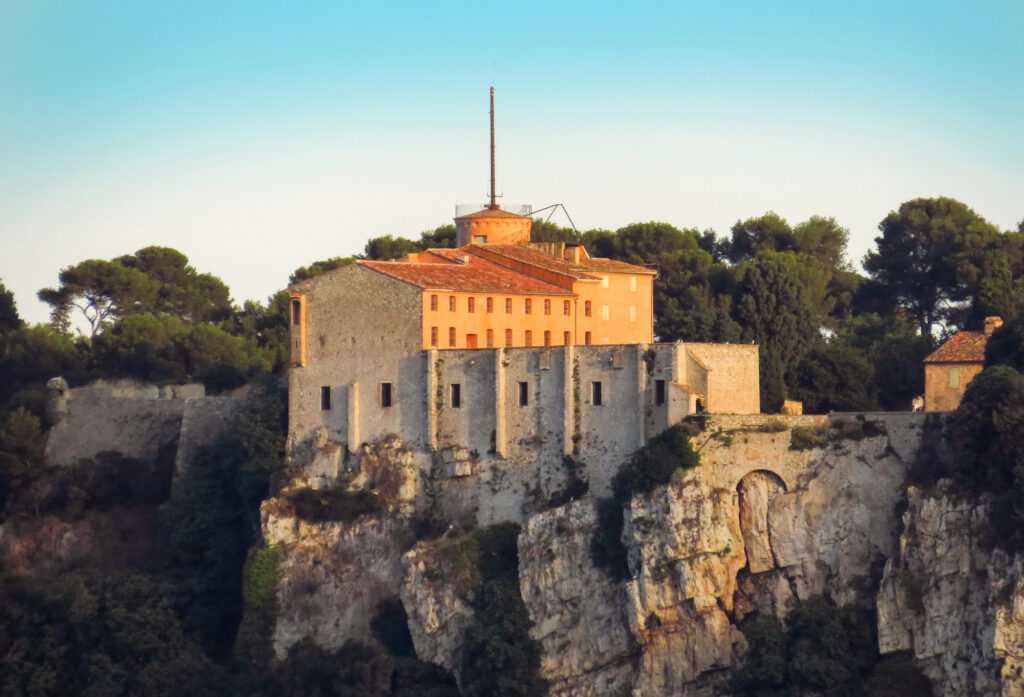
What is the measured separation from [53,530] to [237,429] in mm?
6181

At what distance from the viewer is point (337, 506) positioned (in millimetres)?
64125

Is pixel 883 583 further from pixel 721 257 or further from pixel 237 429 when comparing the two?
pixel 721 257

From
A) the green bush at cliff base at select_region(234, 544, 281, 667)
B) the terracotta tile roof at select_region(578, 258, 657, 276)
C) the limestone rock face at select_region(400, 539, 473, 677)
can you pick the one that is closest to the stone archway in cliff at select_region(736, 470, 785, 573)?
the limestone rock face at select_region(400, 539, 473, 677)

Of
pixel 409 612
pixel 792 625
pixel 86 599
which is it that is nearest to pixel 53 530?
pixel 86 599

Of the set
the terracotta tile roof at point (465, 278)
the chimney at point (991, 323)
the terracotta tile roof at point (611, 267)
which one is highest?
the terracotta tile roof at point (611, 267)

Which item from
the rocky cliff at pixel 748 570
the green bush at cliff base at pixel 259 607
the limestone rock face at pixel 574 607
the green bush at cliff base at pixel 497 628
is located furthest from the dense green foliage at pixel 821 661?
the green bush at cliff base at pixel 259 607

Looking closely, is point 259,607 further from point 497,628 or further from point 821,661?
point 821,661

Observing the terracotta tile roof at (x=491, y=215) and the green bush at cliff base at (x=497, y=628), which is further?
the terracotta tile roof at (x=491, y=215)

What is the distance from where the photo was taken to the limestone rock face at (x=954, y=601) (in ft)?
180

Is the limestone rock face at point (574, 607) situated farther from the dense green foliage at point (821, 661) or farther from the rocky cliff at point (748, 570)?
the dense green foliage at point (821, 661)

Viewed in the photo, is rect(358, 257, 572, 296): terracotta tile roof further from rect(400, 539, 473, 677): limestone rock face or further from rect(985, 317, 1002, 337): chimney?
rect(985, 317, 1002, 337): chimney

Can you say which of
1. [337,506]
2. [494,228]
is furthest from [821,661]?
[494,228]

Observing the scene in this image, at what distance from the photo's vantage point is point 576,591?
60312 mm

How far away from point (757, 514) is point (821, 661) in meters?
3.85
